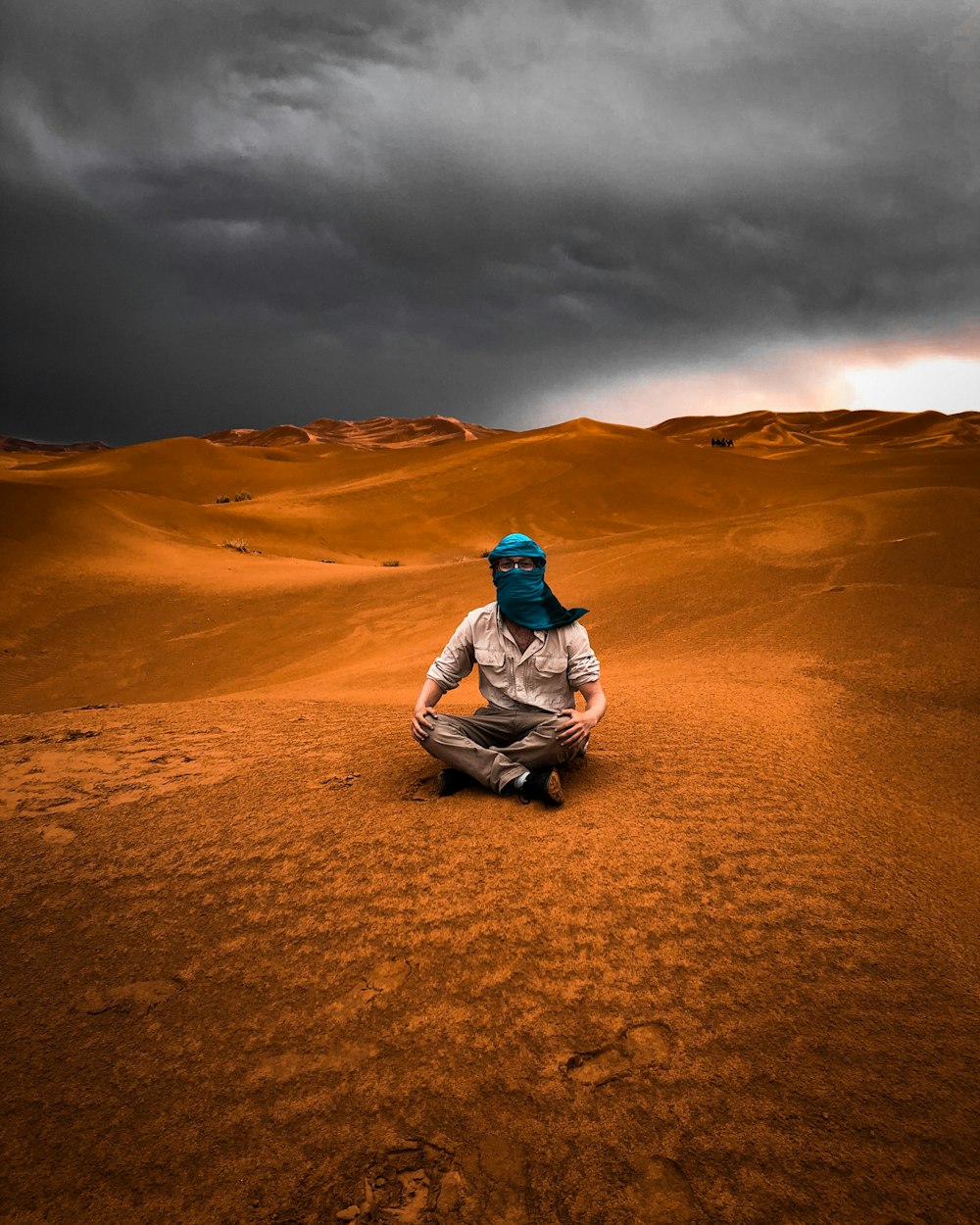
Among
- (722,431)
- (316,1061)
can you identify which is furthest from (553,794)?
(722,431)

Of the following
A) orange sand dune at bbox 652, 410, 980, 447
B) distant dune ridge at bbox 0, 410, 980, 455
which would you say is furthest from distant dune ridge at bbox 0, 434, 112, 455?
orange sand dune at bbox 652, 410, 980, 447

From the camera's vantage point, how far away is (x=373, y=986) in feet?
7.75

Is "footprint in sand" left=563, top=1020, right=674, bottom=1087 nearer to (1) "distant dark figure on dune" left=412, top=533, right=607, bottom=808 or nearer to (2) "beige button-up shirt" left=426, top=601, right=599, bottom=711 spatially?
(1) "distant dark figure on dune" left=412, top=533, right=607, bottom=808

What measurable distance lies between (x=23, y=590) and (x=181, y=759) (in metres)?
10.0

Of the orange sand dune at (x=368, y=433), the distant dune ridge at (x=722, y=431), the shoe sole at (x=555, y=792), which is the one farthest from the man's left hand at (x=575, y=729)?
the orange sand dune at (x=368, y=433)

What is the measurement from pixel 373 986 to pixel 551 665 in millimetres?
1773

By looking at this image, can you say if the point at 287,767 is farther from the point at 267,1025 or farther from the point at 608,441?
the point at 608,441

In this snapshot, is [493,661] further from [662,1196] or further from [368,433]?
[368,433]

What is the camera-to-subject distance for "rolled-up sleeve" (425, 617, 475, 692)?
12.2ft

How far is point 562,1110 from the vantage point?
6.16ft

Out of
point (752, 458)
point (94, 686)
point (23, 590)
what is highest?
point (752, 458)

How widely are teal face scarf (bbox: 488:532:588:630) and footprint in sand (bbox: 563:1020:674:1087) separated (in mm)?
1880

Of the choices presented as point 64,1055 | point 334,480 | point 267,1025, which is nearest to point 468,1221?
point 267,1025

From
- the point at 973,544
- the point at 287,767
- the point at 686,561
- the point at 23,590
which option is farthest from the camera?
the point at 23,590
